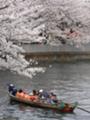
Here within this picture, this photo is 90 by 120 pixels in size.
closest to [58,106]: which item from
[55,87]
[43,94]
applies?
[43,94]

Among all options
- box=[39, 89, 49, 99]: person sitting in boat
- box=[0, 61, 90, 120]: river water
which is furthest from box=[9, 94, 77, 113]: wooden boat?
box=[39, 89, 49, 99]: person sitting in boat

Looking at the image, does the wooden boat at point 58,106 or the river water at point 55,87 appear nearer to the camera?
the river water at point 55,87

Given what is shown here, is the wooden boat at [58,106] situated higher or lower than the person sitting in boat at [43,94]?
lower

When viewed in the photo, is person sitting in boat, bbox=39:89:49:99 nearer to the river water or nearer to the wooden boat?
the wooden boat

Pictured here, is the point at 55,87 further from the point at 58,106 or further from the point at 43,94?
the point at 58,106

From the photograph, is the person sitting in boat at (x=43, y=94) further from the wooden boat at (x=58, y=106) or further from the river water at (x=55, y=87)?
the river water at (x=55, y=87)

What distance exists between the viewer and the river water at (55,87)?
2820cm

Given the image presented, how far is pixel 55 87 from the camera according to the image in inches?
1484

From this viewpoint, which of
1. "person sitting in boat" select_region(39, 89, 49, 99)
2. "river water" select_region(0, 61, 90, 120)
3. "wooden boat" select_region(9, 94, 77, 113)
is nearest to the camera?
"river water" select_region(0, 61, 90, 120)

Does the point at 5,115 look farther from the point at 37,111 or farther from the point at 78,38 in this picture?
the point at 78,38

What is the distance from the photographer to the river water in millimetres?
28203

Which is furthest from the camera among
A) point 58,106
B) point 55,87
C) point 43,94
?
point 55,87

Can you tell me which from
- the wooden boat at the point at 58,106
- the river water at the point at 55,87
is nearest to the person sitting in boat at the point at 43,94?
the wooden boat at the point at 58,106

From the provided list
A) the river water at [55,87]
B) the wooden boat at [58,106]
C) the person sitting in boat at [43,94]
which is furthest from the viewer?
the person sitting in boat at [43,94]
